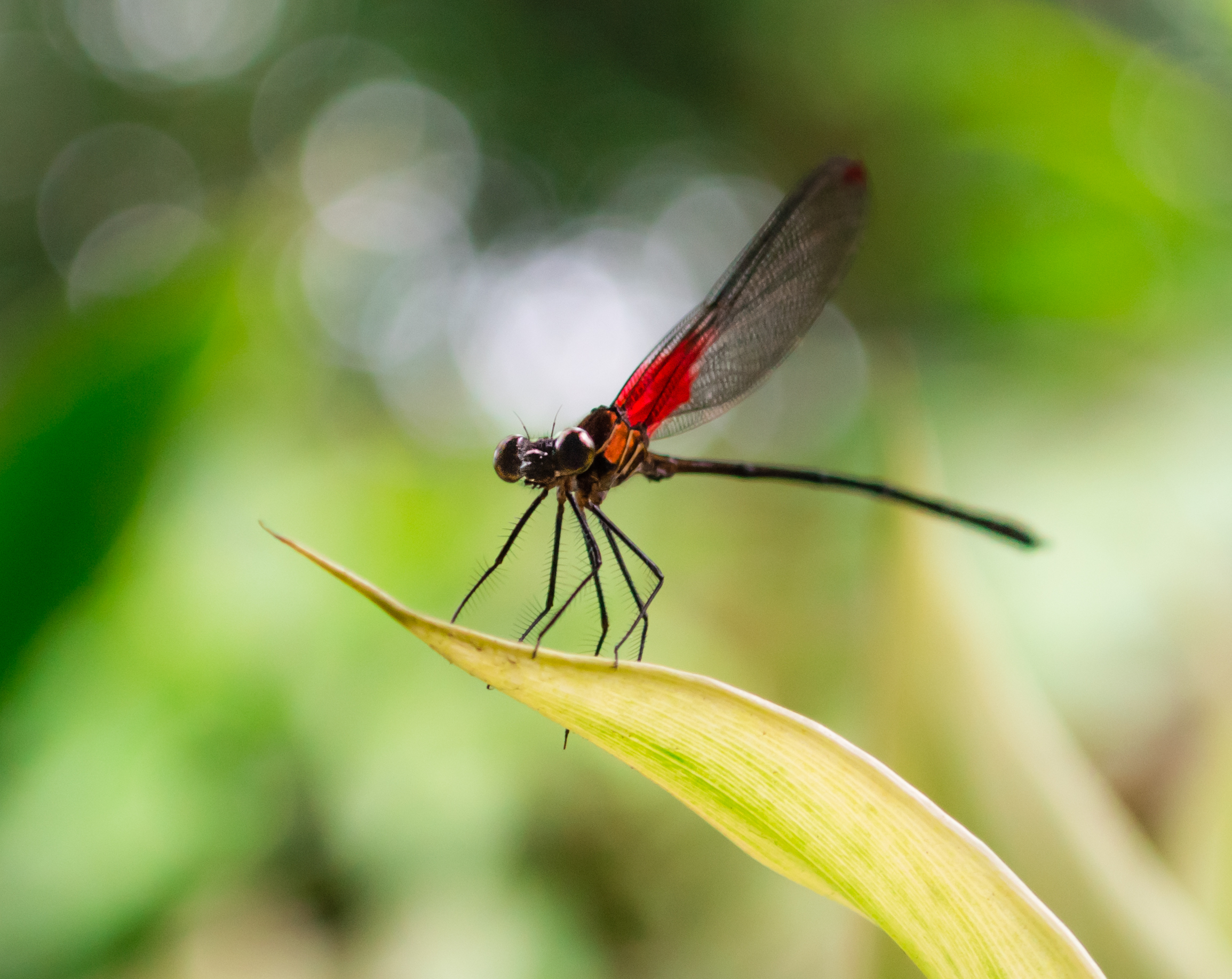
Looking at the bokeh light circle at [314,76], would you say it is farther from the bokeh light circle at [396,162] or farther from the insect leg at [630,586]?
the insect leg at [630,586]

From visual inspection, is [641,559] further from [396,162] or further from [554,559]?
[396,162]

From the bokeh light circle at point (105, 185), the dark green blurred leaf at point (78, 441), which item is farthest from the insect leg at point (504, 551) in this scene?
the bokeh light circle at point (105, 185)

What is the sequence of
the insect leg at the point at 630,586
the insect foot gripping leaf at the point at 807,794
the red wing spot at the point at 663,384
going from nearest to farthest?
the insect foot gripping leaf at the point at 807,794, the insect leg at the point at 630,586, the red wing spot at the point at 663,384

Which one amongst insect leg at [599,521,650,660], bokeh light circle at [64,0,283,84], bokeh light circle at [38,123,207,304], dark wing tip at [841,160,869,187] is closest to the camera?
insect leg at [599,521,650,660]

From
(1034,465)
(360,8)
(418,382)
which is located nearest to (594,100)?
(360,8)

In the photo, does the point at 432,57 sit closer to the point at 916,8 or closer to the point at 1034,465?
the point at 916,8

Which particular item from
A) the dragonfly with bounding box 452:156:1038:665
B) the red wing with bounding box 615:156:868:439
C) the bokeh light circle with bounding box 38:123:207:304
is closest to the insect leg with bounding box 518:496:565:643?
the dragonfly with bounding box 452:156:1038:665

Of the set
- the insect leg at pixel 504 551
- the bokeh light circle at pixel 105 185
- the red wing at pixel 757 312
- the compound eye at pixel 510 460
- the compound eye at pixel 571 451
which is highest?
the bokeh light circle at pixel 105 185

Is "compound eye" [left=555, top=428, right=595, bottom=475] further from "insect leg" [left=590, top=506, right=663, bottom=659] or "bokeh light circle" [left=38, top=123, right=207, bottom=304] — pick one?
"bokeh light circle" [left=38, top=123, right=207, bottom=304]
